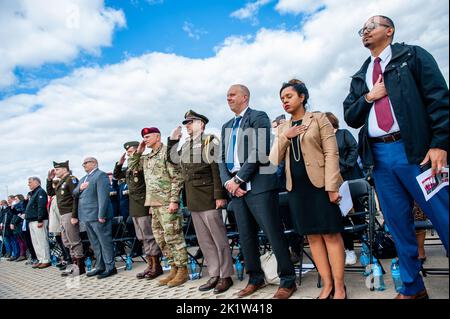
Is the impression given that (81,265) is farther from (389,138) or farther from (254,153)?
(389,138)

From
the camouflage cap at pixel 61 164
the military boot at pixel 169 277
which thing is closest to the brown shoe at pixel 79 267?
the camouflage cap at pixel 61 164

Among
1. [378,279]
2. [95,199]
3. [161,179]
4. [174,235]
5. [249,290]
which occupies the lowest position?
[249,290]

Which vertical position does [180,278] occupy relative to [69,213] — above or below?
below

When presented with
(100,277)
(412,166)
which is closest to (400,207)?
(412,166)

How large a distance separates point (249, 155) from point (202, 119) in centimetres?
127

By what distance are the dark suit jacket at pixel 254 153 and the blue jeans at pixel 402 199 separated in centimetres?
128

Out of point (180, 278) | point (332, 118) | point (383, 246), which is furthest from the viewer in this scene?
point (332, 118)

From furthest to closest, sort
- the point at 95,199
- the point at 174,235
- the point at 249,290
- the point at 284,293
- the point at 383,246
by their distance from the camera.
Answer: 1. the point at 95,199
2. the point at 174,235
3. the point at 383,246
4. the point at 249,290
5. the point at 284,293

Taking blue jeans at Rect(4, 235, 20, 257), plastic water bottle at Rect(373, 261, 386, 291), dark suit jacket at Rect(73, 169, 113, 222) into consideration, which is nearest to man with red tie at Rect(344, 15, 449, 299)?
plastic water bottle at Rect(373, 261, 386, 291)

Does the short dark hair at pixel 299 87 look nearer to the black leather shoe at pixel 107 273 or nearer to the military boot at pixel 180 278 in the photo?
the military boot at pixel 180 278

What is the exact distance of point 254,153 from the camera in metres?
3.83

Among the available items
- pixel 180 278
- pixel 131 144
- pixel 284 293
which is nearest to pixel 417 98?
pixel 284 293

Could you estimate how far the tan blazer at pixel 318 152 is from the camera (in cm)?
309

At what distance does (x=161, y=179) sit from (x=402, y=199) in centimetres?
354
